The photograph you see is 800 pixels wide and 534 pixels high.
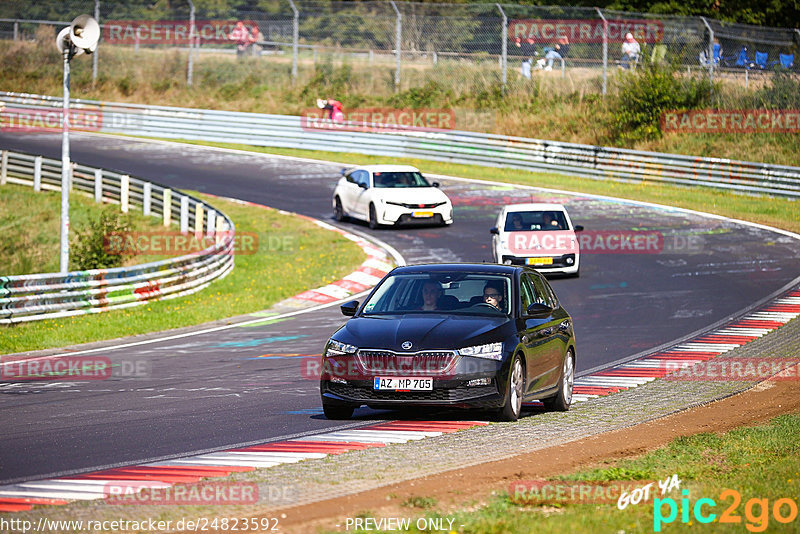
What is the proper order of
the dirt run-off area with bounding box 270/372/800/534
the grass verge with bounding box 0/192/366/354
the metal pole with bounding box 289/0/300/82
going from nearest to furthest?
the dirt run-off area with bounding box 270/372/800/534, the grass verge with bounding box 0/192/366/354, the metal pole with bounding box 289/0/300/82

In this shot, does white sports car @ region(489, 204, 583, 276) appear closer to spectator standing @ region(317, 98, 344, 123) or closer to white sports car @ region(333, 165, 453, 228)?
white sports car @ region(333, 165, 453, 228)

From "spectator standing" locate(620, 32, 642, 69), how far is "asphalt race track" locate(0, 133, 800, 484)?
21.9 feet

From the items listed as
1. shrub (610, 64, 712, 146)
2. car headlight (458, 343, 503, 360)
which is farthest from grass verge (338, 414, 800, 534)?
shrub (610, 64, 712, 146)

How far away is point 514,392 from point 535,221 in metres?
14.4

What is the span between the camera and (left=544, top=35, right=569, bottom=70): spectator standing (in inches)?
1667

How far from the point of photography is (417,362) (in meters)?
10.2

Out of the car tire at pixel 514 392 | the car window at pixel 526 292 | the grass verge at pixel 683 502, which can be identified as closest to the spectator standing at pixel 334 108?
the car window at pixel 526 292

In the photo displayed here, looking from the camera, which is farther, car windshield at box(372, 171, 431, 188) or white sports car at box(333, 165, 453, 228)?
car windshield at box(372, 171, 431, 188)

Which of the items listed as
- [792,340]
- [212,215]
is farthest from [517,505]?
[212,215]

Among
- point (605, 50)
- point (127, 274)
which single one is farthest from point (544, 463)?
point (605, 50)

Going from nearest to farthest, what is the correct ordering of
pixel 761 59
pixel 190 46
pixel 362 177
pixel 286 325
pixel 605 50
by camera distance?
pixel 286 325 < pixel 362 177 < pixel 761 59 < pixel 605 50 < pixel 190 46

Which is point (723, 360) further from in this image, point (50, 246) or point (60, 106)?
point (60, 106)

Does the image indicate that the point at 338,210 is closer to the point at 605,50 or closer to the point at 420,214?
the point at 420,214

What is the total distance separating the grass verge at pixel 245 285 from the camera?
62.2ft
